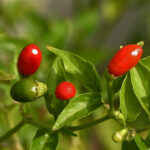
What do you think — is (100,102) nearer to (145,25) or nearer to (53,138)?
(53,138)

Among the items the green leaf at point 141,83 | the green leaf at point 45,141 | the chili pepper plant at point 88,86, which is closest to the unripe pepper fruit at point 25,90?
the chili pepper plant at point 88,86

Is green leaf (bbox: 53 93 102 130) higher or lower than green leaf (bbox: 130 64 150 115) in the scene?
lower

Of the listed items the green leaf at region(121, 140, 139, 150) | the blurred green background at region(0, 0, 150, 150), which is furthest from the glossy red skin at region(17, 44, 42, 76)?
the green leaf at region(121, 140, 139, 150)

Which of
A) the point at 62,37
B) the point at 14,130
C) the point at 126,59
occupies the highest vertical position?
the point at 126,59

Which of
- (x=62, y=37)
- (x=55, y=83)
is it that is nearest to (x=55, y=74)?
(x=55, y=83)

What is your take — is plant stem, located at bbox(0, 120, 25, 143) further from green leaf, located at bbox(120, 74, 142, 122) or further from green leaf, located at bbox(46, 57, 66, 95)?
green leaf, located at bbox(120, 74, 142, 122)

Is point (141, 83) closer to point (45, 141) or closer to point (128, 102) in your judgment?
point (128, 102)

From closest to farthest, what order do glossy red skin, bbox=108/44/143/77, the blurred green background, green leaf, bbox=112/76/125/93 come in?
glossy red skin, bbox=108/44/143/77 → green leaf, bbox=112/76/125/93 → the blurred green background

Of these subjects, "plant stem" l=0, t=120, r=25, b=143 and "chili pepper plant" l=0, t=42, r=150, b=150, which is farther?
"plant stem" l=0, t=120, r=25, b=143
